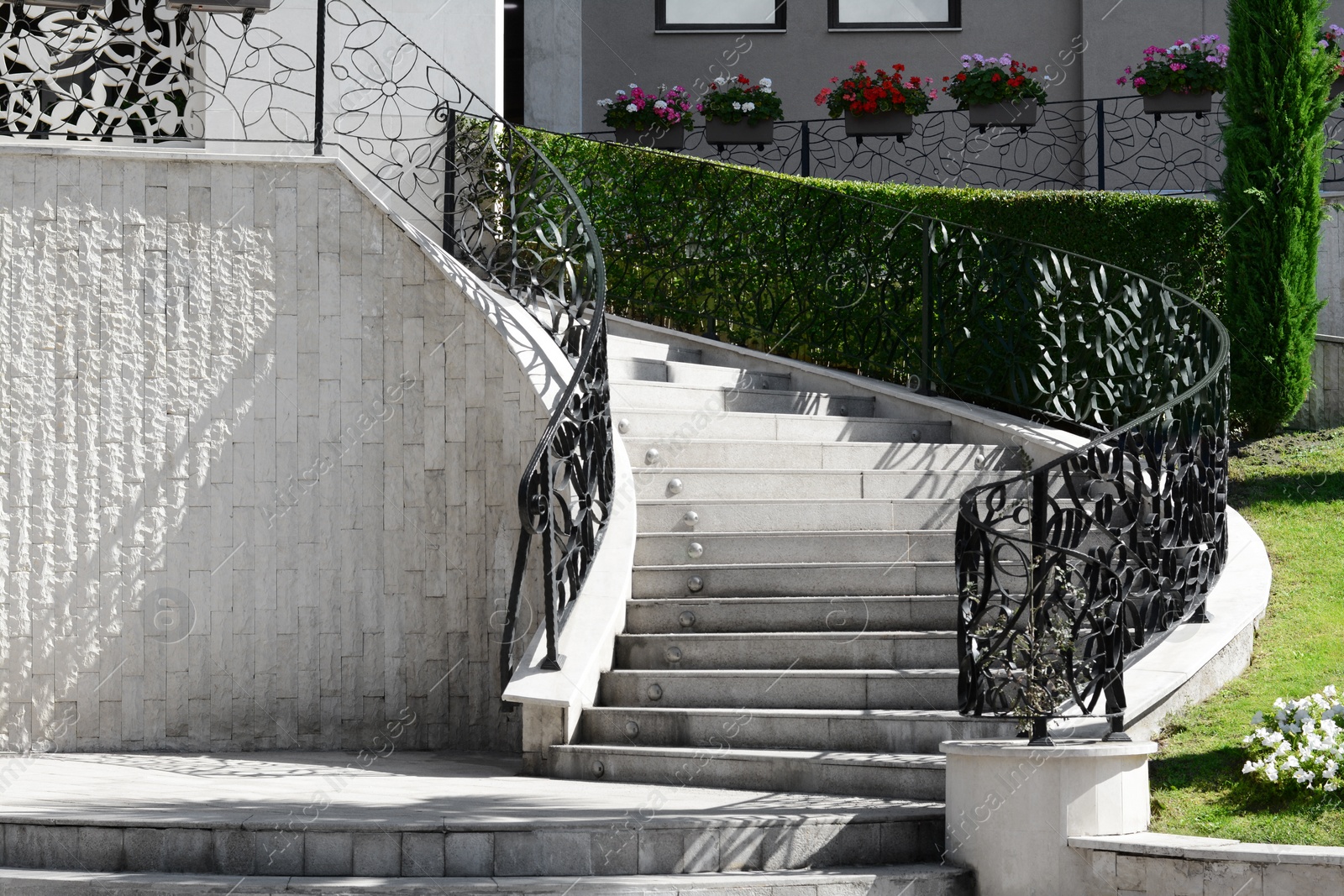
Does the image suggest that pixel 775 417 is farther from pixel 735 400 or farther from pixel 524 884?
pixel 524 884

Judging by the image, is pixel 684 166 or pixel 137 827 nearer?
pixel 137 827

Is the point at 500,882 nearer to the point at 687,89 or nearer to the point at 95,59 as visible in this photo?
the point at 95,59

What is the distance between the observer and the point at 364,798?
566cm

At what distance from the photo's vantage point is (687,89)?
1497 centimetres

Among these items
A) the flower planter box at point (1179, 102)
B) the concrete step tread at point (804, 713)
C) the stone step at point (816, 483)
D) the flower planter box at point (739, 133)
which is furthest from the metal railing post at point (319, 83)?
the flower planter box at point (1179, 102)

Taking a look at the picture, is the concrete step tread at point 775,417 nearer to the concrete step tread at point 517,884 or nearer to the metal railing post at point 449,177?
the metal railing post at point 449,177

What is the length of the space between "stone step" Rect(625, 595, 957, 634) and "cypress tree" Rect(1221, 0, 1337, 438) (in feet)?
14.9

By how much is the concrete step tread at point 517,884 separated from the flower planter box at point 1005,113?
1061cm

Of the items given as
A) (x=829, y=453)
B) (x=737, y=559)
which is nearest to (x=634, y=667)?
(x=737, y=559)

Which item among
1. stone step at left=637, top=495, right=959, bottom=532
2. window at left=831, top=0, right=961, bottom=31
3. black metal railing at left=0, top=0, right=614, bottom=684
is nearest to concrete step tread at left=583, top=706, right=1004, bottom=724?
stone step at left=637, top=495, right=959, bottom=532

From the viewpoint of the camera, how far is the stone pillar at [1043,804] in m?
4.78

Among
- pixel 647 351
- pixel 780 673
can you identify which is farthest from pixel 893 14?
pixel 780 673

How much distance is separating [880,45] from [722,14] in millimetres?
1774

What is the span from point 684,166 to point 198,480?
4.69m
